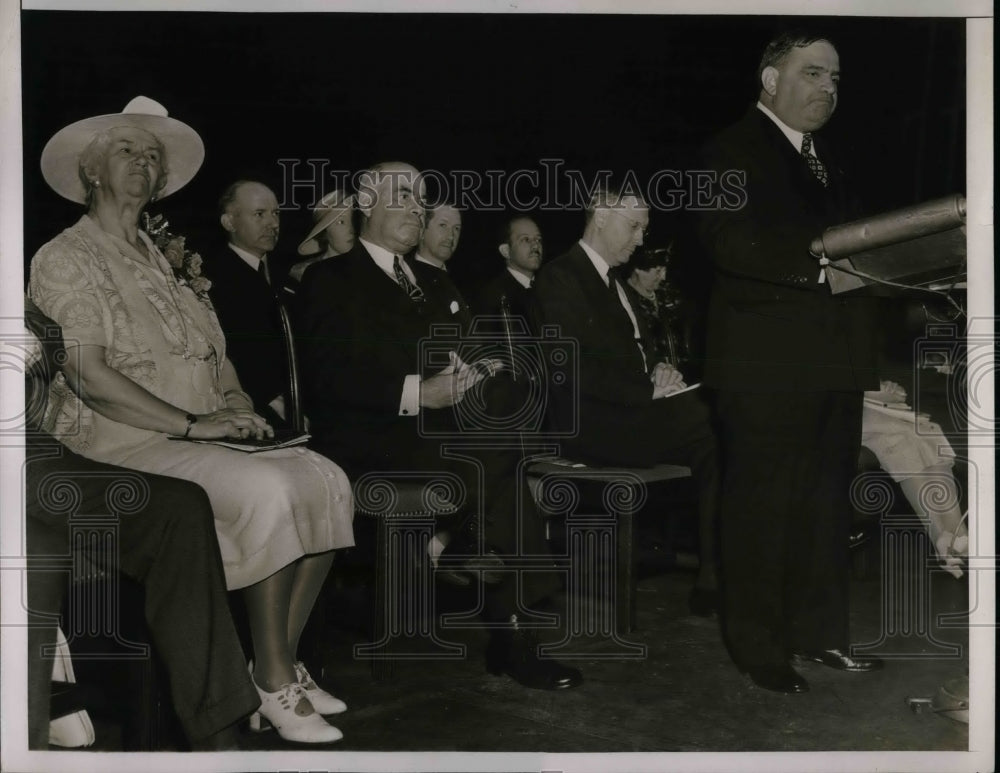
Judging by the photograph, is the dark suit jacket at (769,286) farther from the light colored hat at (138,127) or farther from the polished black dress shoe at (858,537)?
the light colored hat at (138,127)

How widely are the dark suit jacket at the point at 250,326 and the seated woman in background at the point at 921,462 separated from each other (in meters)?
2.33

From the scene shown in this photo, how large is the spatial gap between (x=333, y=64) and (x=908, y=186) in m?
2.31

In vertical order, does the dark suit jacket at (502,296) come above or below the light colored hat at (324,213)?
below

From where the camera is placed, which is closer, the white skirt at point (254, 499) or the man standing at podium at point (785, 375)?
the white skirt at point (254, 499)

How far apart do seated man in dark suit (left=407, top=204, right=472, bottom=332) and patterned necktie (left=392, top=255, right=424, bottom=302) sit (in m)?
0.03

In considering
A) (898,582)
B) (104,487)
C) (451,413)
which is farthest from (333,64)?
(898,582)

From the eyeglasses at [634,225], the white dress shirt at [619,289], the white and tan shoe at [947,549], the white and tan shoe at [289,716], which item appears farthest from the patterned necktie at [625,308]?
the white and tan shoe at [289,716]

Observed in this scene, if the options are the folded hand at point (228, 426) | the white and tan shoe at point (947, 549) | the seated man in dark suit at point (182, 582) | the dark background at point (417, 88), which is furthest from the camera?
the white and tan shoe at point (947, 549)

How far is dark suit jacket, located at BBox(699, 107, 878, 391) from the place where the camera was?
4.07 metres

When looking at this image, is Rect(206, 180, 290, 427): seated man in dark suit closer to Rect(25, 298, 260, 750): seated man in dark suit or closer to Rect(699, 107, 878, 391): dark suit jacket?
Rect(25, 298, 260, 750): seated man in dark suit

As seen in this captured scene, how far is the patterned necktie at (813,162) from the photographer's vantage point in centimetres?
411

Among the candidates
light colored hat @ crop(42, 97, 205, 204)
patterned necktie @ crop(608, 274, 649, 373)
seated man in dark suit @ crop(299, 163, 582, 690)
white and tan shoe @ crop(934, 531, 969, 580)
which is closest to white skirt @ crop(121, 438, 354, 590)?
seated man in dark suit @ crop(299, 163, 582, 690)

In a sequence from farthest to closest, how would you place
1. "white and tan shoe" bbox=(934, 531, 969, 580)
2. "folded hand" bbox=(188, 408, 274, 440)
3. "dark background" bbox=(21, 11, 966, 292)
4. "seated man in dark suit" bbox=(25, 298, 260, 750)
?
"white and tan shoe" bbox=(934, 531, 969, 580) < "dark background" bbox=(21, 11, 966, 292) < "folded hand" bbox=(188, 408, 274, 440) < "seated man in dark suit" bbox=(25, 298, 260, 750)

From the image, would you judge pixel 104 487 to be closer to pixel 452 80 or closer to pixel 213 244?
pixel 213 244
